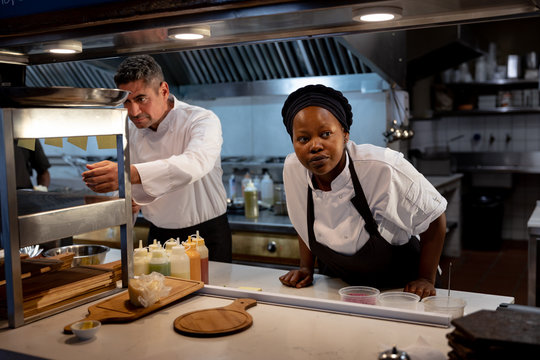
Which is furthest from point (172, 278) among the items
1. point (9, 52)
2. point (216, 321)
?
point (9, 52)

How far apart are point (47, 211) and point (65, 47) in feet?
2.17

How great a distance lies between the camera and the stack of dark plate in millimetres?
1118

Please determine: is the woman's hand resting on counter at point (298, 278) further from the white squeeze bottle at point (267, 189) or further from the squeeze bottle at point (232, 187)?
the squeeze bottle at point (232, 187)

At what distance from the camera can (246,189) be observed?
4336 millimetres

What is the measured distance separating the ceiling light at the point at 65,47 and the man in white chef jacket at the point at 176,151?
0.60m

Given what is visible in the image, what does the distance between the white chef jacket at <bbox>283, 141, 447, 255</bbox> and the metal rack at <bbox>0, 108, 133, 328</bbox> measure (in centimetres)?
79

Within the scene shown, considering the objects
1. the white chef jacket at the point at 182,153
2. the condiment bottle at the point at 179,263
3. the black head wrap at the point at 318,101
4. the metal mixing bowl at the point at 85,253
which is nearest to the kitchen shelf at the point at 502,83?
the white chef jacket at the point at 182,153

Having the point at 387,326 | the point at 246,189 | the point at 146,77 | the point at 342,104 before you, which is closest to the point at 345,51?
the point at 246,189

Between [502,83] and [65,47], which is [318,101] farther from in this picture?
[502,83]

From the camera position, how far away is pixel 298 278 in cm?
223

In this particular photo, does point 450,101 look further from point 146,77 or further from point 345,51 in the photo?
point 146,77

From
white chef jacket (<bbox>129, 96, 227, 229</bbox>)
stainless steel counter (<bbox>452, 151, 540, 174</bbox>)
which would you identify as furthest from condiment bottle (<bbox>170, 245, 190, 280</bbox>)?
stainless steel counter (<bbox>452, 151, 540, 174</bbox>)

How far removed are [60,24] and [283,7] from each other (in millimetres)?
723

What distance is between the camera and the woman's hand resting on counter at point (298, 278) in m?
2.20
